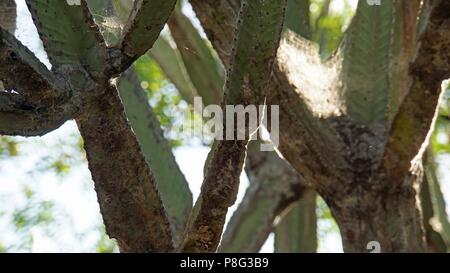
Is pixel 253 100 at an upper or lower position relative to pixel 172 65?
upper

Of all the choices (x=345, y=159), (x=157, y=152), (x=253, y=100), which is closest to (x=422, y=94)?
(x=345, y=159)

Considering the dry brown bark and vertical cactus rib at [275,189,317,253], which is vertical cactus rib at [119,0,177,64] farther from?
vertical cactus rib at [275,189,317,253]

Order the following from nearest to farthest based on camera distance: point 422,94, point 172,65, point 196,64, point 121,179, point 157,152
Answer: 1. point 121,179
2. point 422,94
3. point 157,152
4. point 196,64
5. point 172,65

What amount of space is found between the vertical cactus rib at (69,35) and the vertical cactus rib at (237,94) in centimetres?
36

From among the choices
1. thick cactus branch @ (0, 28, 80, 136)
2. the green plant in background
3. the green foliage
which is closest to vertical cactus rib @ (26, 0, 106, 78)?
the green plant in background

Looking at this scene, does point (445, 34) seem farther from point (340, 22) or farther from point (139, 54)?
point (340, 22)

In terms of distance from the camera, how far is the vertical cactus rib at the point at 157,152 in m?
3.83

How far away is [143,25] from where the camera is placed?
259 centimetres

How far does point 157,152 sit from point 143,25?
1.40 metres

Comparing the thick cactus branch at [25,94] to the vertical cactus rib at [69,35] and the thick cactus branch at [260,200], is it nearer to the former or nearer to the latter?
the vertical cactus rib at [69,35]

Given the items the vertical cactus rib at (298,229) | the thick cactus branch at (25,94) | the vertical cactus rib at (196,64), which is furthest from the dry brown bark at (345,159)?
the thick cactus branch at (25,94)

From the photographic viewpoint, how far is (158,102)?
6.40m

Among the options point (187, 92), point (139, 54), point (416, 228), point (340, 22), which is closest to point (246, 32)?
point (139, 54)

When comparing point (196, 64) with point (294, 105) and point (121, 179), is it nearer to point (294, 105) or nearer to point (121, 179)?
point (294, 105)
